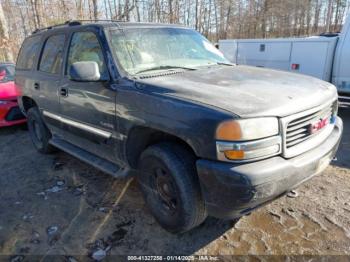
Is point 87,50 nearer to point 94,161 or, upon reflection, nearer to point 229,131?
point 94,161

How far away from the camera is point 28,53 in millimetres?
4906

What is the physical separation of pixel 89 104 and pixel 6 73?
16.5 feet

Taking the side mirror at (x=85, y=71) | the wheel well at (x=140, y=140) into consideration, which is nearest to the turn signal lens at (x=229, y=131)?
the wheel well at (x=140, y=140)

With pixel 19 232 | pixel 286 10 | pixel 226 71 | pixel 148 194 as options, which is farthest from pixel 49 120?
pixel 286 10

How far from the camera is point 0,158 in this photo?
4.95m

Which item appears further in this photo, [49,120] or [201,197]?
[49,120]

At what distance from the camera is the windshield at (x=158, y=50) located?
3.06 m

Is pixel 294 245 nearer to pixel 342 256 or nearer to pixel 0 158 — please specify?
pixel 342 256

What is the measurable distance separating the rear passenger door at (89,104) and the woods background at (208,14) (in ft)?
47.1

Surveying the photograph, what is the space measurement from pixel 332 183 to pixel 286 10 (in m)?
27.7

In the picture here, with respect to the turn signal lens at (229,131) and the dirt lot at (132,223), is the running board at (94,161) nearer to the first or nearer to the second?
the dirt lot at (132,223)

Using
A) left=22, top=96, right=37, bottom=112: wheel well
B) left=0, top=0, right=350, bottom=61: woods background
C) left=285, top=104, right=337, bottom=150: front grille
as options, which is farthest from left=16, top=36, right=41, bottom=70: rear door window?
left=0, top=0, right=350, bottom=61: woods background

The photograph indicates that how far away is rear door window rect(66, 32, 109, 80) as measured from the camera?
3.14 meters

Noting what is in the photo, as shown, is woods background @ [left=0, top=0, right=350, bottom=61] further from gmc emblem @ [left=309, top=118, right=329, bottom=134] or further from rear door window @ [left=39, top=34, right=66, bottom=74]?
Result: gmc emblem @ [left=309, top=118, right=329, bottom=134]
